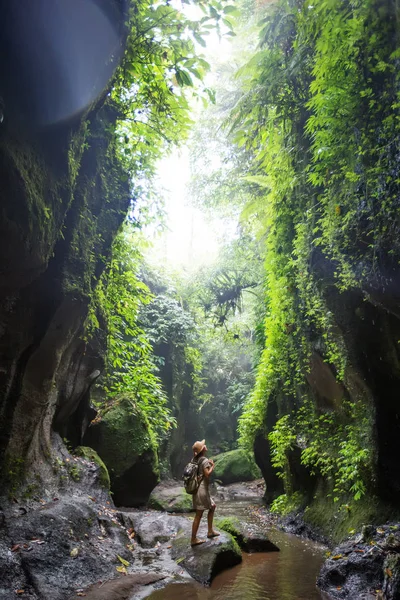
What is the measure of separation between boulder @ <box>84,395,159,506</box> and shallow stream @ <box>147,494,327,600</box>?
4242mm

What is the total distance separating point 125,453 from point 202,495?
4.36m

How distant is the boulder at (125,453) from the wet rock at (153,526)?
2.09m

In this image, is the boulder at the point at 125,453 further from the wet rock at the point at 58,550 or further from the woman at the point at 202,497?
the woman at the point at 202,497

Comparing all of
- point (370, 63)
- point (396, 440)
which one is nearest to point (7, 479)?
point (396, 440)

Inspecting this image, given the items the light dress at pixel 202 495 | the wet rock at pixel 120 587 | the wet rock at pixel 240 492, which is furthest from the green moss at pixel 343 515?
the wet rock at pixel 240 492

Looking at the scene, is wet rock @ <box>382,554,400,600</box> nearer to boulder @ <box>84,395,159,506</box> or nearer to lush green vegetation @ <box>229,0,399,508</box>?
lush green vegetation @ <box>229,0,399,508</box>

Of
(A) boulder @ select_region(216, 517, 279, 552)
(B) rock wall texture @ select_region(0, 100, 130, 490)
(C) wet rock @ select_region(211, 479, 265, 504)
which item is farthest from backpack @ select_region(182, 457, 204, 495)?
(C) wet rock @ select_region(211, 479, 265, 504)

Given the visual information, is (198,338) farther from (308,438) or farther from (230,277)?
(308,438)

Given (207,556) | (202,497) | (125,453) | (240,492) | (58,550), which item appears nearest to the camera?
(58,550)

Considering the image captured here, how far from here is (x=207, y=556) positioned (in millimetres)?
6000

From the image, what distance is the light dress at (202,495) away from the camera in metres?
6.77

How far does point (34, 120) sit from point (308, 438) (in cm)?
894

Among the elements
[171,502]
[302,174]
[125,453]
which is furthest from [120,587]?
[302,174]

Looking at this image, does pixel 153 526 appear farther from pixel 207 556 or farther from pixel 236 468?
pixel 236 468
